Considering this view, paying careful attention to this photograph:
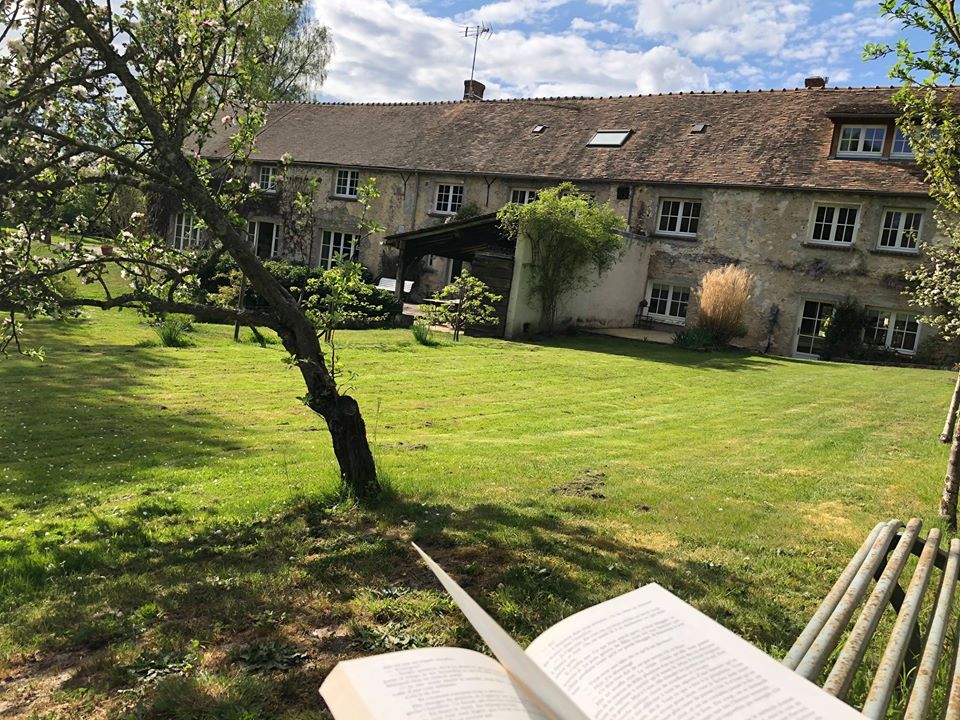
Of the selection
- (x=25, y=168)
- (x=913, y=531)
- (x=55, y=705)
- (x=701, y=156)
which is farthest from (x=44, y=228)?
(x=701, y=156)

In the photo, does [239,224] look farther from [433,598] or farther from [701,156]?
[701,156]

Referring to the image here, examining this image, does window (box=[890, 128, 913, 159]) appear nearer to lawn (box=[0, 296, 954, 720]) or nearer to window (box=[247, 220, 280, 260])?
lawn (box=[0, 296, 954, 720])

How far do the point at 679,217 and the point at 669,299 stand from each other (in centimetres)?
266

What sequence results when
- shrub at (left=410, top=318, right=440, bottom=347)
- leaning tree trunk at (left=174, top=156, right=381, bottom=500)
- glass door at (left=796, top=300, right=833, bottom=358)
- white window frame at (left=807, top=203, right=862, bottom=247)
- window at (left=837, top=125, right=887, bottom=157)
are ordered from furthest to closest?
glass door at (left=796, top=300, right=833, bottom=358)
window at (left=837, top=125, right=887, bottom=157)
white window frame at (left=807, top=203, right=862, bottom=247)
shrub at (left=410, top=318, right=440, bottom=347)
leaning tree trunk at (left=174, top=156, right=381, bottom=500)

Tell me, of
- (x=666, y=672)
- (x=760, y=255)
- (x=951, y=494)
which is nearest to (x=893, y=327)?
(x=760, y=255)

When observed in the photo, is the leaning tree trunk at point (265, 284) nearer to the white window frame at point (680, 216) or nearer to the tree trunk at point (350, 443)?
the tree trunk at point (350, 443)

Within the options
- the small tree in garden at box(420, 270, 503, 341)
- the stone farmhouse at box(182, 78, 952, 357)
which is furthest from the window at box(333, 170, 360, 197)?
the small tree in garden at box(420, 270, 503, 341)

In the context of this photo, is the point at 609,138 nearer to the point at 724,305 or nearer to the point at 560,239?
the point at 560,239

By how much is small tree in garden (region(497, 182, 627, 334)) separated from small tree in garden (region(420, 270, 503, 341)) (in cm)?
137

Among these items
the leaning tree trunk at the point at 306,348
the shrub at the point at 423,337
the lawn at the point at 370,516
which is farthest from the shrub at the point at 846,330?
the leaning tree trunk at the point at 306,348

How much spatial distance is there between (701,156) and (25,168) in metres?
21.3

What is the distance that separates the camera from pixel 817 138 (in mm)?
21531

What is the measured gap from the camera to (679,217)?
22.9 meters

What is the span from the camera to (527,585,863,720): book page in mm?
1615
